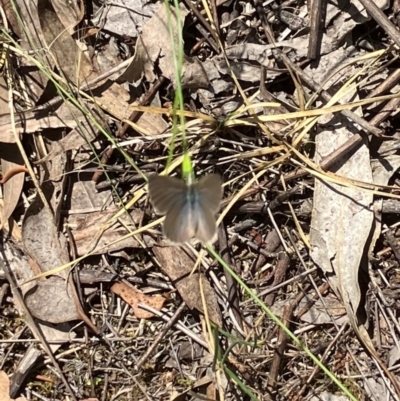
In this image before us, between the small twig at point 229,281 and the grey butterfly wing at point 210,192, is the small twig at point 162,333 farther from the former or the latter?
the grey butterfly wing at point 210,192

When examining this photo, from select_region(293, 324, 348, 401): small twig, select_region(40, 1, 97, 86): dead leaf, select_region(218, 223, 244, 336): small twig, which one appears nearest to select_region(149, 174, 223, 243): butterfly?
select_region(218, 223, 244, 336): small twig

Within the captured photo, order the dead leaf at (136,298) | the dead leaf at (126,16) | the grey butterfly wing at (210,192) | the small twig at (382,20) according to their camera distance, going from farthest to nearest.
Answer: the dead leaf at (136,298), the dead leaf at (126,16), the small twig at (382,20), the grey butterfly wing at (210,192)

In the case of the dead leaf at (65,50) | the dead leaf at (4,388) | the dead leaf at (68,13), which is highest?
the dead leaf at (68,13)

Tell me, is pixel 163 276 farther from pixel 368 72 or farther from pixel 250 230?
pixel 368 72

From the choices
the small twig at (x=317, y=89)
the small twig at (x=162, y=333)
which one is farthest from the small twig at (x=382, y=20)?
the small twig at (x=162, y=333)

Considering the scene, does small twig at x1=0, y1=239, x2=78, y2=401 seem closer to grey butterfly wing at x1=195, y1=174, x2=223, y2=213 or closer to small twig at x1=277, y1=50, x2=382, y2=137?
grey butterfly wing at x1=195, y1=174, x2=223, y2=213

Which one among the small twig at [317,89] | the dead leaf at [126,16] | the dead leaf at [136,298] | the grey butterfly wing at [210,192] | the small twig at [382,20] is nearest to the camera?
the grey butterfly wing at [210,192]

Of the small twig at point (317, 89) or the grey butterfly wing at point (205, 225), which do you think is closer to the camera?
the grey butterfly wing at point (205, 225)
